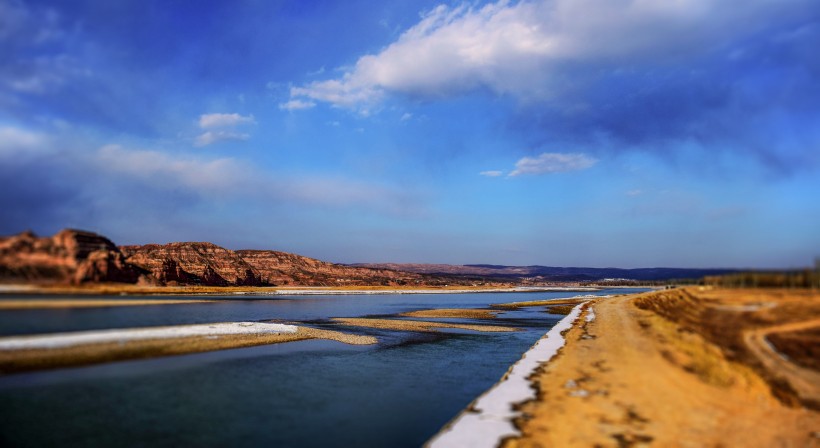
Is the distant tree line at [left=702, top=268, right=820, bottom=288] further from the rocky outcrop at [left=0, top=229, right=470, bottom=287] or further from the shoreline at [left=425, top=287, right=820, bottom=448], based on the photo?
the rocky outcrop at [left=0, top=229, right=470, bottom=287]

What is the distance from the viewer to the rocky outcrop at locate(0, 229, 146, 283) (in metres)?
14.9

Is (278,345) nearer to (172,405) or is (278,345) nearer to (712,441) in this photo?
(172,405)

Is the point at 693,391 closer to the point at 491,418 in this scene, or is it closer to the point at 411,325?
the point at 491,418

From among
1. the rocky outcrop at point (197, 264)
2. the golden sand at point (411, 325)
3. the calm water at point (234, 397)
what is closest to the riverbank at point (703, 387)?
the calm water at point (234, 397)

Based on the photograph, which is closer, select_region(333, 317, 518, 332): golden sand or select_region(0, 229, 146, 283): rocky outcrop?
select_region(0, 229, 146, 283): rocky outcrop

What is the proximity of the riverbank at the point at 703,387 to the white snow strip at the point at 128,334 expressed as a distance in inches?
668

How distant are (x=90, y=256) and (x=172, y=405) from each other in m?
7.74

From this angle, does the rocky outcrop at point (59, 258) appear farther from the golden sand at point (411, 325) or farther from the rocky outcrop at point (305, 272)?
the rocky outcrop at point (305, 272)

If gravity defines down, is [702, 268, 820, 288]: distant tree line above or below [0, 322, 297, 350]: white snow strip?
above

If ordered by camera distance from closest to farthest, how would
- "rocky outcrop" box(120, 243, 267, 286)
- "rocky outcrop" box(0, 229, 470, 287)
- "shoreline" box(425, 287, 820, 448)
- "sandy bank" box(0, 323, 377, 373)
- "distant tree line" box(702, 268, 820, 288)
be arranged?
"shoreline" box(425, 287, 820, 448), "distant tree line" box(702, 268, 820, 288), "rocky outcrop" box(0, 229, 470, 287), "sandy bank" box(0, 323, 377, 373), "rocky outcrop" box(120, 243, 267, 286)

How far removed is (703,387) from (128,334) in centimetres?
2411

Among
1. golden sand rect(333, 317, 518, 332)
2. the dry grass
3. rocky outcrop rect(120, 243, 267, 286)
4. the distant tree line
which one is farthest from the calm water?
rocky outcrop rect(120, 243, 267, 286)

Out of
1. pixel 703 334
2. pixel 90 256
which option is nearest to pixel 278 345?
pixel 90 256

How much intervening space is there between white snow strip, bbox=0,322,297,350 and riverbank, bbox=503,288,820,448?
1697 centimetres
